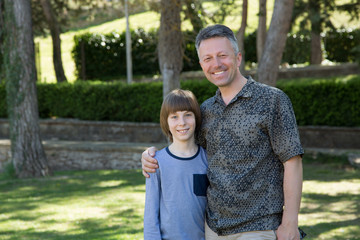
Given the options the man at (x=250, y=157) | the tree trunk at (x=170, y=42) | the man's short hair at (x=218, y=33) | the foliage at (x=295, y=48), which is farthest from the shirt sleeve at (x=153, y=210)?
the foliage at (x=295, y=48)

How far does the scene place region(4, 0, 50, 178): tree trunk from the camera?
11.4m

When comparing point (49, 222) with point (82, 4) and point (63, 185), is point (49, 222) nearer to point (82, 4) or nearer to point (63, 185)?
point (63, 185)

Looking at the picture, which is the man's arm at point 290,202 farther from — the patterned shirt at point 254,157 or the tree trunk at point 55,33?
the tree trunk at point 55,33

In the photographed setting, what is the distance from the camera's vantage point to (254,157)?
2701mm

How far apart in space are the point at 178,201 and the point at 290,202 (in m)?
0.64

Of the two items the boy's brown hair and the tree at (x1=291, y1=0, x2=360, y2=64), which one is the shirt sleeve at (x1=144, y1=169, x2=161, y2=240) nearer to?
the boy's brown hair

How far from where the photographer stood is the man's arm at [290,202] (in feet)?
8.72

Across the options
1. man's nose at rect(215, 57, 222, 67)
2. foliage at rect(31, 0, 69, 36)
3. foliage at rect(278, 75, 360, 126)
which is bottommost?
foliage at rect(278, 75, 360, 126)

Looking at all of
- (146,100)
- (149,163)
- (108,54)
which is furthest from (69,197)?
(108,54)

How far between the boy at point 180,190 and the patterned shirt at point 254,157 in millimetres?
194

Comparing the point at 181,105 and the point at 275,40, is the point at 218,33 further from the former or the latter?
the point at 275,40

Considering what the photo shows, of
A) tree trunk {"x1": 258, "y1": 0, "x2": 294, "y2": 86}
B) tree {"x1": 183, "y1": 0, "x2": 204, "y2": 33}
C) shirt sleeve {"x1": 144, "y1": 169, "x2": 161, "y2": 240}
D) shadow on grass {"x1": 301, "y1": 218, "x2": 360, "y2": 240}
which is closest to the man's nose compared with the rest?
shirt sleeve {"x1": 144, "y1": 169, "x2": 161, "y2": 240}

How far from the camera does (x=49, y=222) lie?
7.62m

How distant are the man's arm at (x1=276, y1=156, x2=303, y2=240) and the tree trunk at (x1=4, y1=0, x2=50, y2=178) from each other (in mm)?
9740
